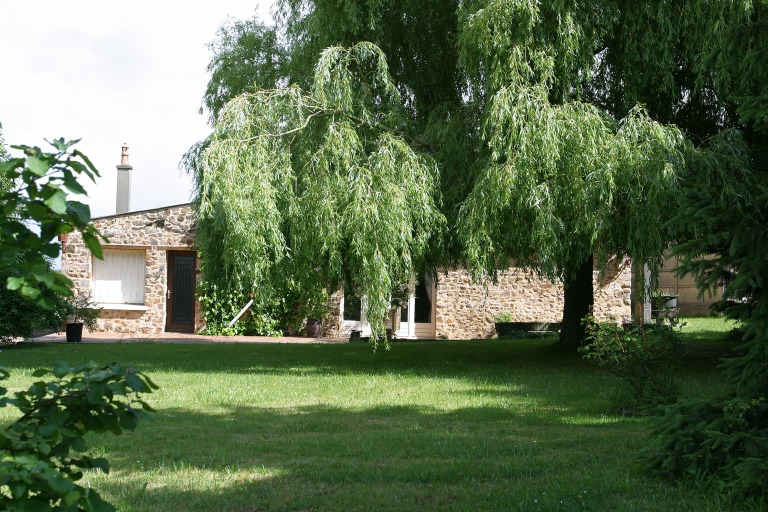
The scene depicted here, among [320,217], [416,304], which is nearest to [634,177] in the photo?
[320,217]

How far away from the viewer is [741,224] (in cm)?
424

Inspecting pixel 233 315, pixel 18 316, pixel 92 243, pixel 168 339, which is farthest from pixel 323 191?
pixel 233 315

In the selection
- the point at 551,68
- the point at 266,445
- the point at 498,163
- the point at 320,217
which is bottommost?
the point at 266,445

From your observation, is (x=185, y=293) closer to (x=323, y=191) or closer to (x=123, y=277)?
(x=123, y=277)

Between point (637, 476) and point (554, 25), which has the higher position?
point (554, 25)

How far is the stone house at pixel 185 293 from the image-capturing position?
1925 cm

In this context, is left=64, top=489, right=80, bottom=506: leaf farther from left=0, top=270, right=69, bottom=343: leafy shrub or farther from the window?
the window

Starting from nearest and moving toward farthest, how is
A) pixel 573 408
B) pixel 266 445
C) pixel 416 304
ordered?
pixel 266 445 → pixel 573 408 → pixel 416 304

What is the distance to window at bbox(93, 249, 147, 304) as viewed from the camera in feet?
64.1

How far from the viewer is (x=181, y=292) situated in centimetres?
1978

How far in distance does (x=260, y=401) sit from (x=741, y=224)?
530 centimetres

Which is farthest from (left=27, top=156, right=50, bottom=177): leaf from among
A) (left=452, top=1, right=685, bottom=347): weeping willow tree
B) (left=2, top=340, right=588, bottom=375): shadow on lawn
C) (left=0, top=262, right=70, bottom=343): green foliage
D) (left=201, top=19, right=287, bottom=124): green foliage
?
(left=0, top=262, right=70, bottom=343): green foliage

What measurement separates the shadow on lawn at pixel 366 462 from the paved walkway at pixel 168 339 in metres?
10.2

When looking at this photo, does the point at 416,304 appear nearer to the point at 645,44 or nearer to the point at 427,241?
the point at 427,241
